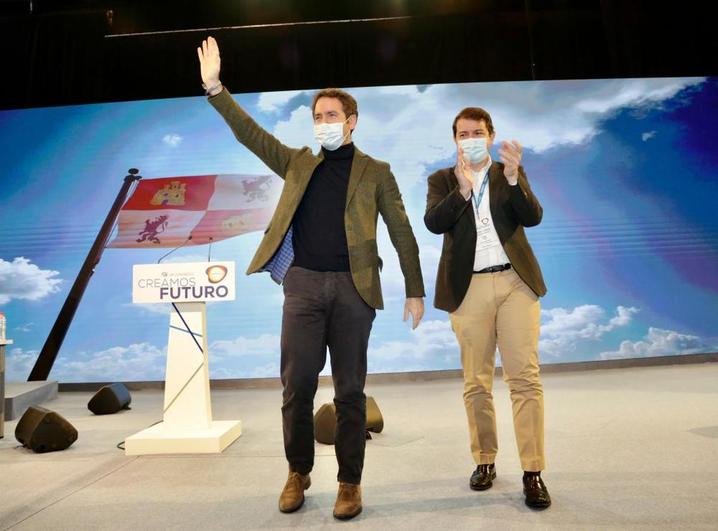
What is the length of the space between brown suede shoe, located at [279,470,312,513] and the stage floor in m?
0.05

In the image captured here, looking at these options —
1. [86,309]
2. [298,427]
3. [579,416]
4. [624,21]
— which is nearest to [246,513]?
[298,427]

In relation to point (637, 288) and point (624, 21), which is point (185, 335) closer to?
point (637, 288)

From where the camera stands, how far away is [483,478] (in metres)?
2.03

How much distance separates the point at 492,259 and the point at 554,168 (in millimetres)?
3995

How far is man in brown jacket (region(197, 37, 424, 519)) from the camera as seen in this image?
1847mm

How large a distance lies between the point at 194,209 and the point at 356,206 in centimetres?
403

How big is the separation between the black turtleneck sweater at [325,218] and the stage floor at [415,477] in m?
0.85

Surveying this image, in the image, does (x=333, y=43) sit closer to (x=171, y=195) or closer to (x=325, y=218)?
(x=171, y=195)

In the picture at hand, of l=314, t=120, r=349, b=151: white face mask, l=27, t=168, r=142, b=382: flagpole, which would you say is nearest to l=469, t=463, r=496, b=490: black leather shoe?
l=314, t=120, r=349, b=151: white face mask

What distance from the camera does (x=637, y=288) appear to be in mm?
5488

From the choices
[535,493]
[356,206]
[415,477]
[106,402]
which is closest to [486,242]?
[356,206]

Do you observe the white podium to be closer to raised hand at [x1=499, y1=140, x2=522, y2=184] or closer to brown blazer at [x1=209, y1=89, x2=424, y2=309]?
brown blazer at [x1=209, y1=89, x2=424, y2=309]

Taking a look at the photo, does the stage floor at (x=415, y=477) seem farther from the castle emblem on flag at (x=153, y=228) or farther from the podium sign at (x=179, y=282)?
the castle emblem on flag at (x=153, y=228)

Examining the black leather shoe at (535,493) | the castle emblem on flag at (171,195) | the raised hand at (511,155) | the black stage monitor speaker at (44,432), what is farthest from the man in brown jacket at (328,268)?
the castle emblem on flag at (171,195)
